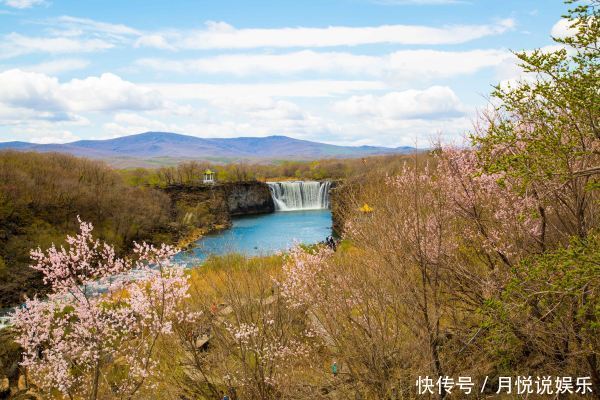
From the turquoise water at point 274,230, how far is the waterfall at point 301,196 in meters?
3.07

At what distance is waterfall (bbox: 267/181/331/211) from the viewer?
75.8 m

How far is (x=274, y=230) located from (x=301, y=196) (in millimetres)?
21908

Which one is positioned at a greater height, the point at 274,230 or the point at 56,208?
the point at 56,208

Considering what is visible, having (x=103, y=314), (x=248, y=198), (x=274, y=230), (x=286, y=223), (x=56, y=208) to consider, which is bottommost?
(x=274, y=230)

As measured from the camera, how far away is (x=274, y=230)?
55.3 metres

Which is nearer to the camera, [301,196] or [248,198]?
[248,198]

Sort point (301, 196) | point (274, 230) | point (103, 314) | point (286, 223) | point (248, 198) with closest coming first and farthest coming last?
point (103, 314)
point (274, 230)
point (286, 223)
point (248, 198)
point (301, 196)

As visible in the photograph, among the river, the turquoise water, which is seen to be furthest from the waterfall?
the turquoise water

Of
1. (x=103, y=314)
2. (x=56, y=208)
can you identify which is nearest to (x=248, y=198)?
(x=56, y=208)

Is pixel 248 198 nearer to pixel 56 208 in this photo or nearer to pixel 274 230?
pixel 274 230

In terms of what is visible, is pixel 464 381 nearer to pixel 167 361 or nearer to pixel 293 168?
pixel 167 361

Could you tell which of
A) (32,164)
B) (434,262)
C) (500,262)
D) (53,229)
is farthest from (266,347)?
(32,164)

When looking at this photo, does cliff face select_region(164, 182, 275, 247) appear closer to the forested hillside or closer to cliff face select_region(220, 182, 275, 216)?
cliff face select_region(220, 182, 275, 216)

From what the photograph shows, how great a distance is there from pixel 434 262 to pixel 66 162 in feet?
193
